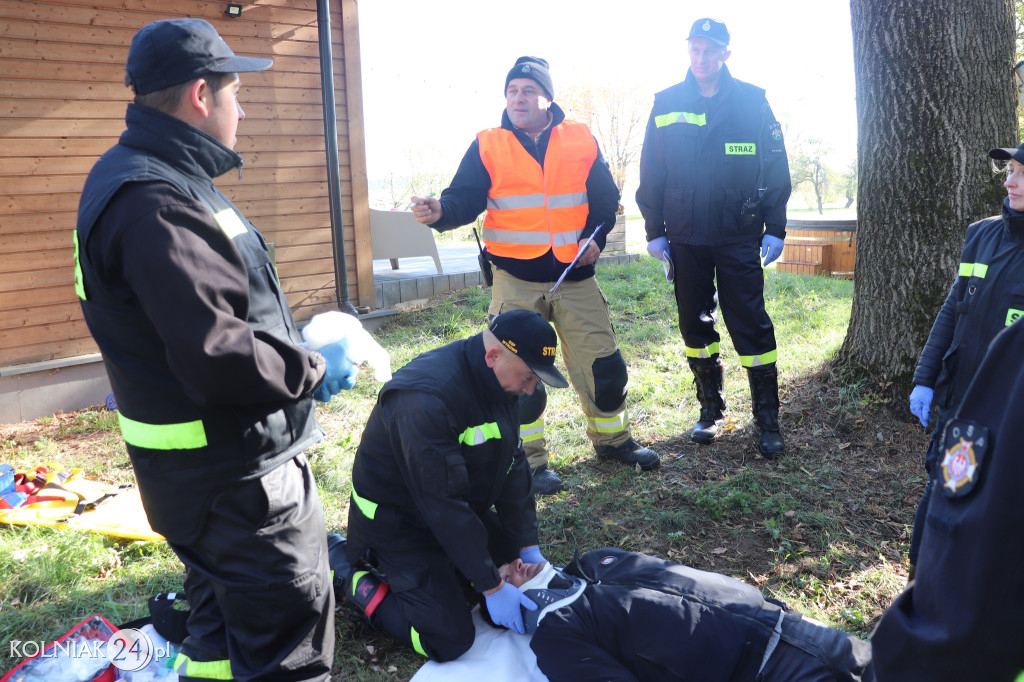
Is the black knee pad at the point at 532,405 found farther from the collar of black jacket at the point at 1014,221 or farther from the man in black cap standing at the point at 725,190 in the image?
the collar of black jacket at the point at 1014,221

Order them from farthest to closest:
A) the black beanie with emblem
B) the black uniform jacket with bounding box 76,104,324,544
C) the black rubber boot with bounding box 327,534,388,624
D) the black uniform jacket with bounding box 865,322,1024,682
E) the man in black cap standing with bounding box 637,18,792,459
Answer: the man in black cap standing with bounding box 637,18,792,459 → the black beanie with emblem → the black rubber boot with bounding box 327,534,388,624 → the black uniform jacket with bounding box 76,104,324,544 → the black uniform jacket with bounding box 865,322,1024,682

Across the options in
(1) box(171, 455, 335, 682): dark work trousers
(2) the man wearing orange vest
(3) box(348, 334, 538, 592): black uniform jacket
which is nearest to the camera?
(1) box(171, 455, 335, 682): dark work trousers

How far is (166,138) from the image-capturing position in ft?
5.56

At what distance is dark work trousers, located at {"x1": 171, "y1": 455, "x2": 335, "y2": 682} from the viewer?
5.93ft

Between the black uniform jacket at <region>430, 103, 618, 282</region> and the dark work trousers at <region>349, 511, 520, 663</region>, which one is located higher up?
the black uniform jacket at <region>430, 103, 618, 282</region>

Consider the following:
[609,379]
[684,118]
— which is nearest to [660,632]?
[609,379]

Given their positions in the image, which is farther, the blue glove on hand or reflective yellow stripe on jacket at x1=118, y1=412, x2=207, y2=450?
the blue glove on hand

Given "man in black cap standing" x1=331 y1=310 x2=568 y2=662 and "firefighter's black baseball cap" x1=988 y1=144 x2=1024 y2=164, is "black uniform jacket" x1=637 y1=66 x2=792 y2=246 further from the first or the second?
"man in black cap standing" x1=331 y1=310 x2=568 y2=662

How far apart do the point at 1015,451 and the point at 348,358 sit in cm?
167

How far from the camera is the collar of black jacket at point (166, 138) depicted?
1.69 m

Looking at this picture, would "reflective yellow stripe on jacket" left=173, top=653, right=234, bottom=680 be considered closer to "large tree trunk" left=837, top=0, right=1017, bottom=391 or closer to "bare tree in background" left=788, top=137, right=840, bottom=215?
"large tree trunk" left=837, top=0, right=1017, bottom=391

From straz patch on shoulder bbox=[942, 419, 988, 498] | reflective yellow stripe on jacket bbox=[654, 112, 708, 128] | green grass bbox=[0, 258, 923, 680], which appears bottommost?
green grass bbox=[0, 258, 923, 680]

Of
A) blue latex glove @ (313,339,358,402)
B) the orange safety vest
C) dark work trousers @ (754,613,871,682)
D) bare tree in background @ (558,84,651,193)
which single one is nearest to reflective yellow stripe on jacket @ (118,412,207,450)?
blue latex glove @ (313,339,358,402)

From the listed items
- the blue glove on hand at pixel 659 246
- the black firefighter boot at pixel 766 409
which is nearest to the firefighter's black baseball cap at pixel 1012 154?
the black firefighter boot at pixel 766 409
